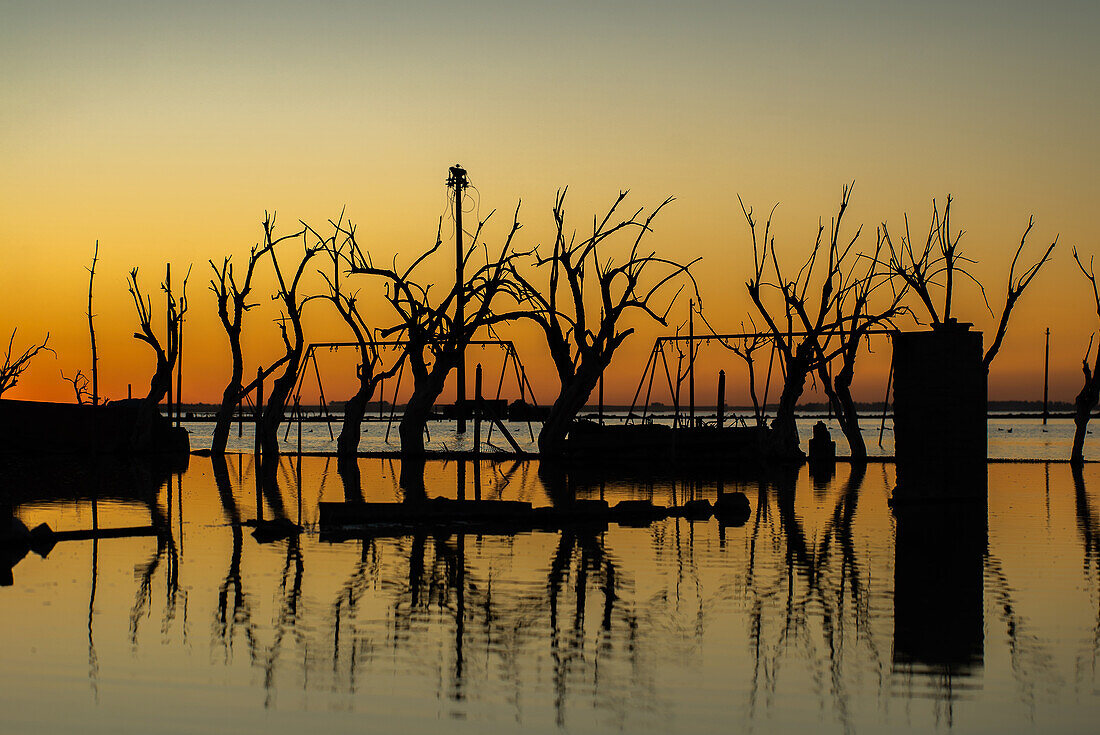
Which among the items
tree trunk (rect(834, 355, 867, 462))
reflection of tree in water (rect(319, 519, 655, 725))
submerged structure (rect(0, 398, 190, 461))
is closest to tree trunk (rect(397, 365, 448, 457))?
submerged structure (rect(0, 398, 190, 461))

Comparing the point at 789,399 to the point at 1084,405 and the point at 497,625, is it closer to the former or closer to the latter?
the point at 1084,405

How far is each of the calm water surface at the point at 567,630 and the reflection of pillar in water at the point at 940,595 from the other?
48 millimetres

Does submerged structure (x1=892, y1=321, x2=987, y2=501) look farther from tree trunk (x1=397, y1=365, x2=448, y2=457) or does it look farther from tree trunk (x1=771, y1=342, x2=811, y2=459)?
tree trunk (x1=397, y1=365, x2=448, y2=457)

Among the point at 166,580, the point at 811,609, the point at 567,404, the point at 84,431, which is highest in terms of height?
the point at 567,404

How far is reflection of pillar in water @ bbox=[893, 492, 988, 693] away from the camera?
9086 mm

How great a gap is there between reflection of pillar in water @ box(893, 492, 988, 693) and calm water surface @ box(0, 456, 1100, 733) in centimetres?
5

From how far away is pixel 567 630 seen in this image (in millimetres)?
10133

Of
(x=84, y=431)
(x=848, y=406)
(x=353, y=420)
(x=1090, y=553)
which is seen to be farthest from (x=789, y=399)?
(x=84, y=431)

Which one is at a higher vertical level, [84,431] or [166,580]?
[84,431]

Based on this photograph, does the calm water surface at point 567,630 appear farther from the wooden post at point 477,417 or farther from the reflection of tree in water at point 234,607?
the wooden post at point 477,417

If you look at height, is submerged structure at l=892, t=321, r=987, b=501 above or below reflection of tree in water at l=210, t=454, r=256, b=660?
above

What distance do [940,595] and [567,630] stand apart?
401 cm

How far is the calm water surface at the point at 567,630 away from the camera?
7676mm

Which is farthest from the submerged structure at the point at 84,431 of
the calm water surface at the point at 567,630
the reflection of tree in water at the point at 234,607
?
the reflection of tree in water at the point at 234,607
